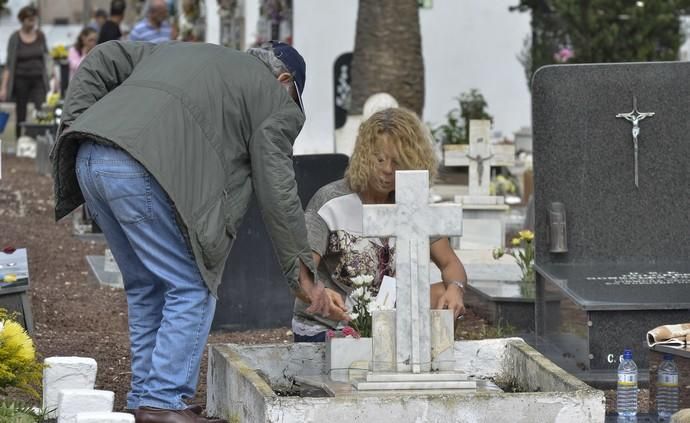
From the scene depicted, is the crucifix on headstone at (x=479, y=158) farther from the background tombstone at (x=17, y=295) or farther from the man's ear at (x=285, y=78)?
the man's ear at (x=285, y=78)

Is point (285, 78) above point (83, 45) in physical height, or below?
below

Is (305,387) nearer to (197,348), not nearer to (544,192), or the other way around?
(197,348)

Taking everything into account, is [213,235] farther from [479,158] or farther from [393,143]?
[479,158]

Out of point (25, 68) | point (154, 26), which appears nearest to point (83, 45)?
point (25, 68)

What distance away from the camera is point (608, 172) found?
24.4ft

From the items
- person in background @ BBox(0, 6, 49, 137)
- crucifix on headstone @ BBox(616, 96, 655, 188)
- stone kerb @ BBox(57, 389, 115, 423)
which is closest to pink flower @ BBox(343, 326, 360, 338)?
stone kerb @ BBox(57, 389, 115, 423)

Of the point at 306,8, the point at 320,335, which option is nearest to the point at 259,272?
the point at 320,335

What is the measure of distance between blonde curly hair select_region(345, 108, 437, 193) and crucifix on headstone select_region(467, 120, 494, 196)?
5.19 meters

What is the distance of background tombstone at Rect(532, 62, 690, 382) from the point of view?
7.37 meters

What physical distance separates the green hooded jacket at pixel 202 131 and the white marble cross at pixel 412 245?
358mm

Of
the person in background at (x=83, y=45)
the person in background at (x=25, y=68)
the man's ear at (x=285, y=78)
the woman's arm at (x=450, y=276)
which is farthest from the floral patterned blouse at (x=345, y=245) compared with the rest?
the person in background at (x=25, y=68)

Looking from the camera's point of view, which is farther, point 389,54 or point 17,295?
Result: point 389,54

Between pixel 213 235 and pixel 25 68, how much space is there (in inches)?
659

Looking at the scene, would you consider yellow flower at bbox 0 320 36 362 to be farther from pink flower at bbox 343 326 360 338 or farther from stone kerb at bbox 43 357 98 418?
pink flower at bbox 343 326 360 338
